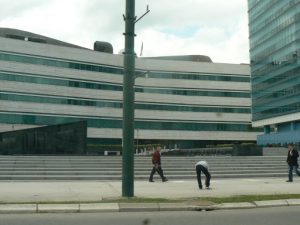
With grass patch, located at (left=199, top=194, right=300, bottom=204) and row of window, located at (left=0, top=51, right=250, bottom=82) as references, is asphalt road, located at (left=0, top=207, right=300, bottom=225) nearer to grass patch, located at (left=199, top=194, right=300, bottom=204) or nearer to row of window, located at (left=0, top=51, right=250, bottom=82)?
grass patch, located at (left=199, top=194, right=300, bottom=204)

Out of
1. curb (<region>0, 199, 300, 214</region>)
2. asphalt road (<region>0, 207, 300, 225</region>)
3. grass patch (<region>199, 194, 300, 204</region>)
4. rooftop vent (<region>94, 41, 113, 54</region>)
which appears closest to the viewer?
asphalt road (<region>0, 207, 300, 225</region>)

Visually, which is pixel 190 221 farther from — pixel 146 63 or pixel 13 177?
pixel 146 63

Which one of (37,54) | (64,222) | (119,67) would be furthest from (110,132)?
(64,222)

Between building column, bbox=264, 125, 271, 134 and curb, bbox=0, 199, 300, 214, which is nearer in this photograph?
curb, bbox=0, 199, 300, 214

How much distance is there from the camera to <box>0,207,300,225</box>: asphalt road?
9570mm

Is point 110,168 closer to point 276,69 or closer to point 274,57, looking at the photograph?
point 276,69

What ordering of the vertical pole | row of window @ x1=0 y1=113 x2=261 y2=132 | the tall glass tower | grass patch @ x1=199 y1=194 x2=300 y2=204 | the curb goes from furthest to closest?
1. the tall glass tower
2. row of window @ x1=0 y1=113 x2=261 y2=132
3. the vertical pole
4. grass patch @ x1=199 y1=194 x2=300 y2=204
5. the curb

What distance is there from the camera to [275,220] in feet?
32.3

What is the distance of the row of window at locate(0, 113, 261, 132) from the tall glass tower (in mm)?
5842

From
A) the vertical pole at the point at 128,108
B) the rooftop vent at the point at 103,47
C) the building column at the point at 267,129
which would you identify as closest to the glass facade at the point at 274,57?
the building column at the point at 267,129

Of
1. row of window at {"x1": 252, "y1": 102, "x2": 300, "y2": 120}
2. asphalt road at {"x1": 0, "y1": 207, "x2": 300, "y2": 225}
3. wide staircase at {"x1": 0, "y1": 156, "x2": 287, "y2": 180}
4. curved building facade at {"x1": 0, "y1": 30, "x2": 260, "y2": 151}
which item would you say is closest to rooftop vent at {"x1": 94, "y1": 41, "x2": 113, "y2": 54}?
curved building facade at {"x1": 0, "y1": 30, "x2": 260, "y2": 151}

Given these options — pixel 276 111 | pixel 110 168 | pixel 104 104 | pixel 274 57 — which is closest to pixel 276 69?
pixel 274 57

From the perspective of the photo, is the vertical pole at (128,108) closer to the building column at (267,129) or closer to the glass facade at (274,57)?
the glass facade at (274,57)

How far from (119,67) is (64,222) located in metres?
85.0
